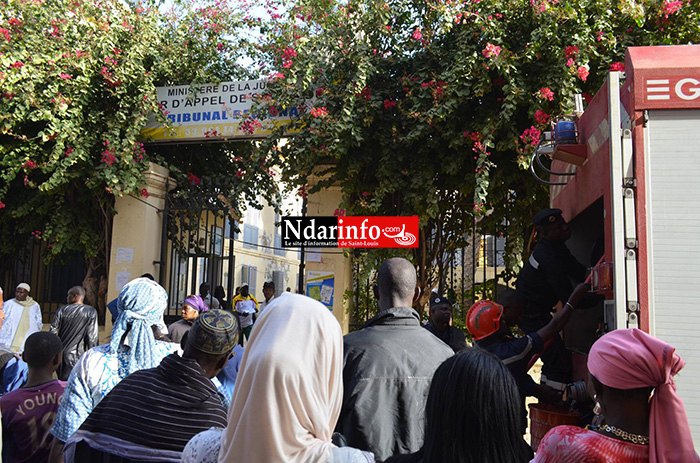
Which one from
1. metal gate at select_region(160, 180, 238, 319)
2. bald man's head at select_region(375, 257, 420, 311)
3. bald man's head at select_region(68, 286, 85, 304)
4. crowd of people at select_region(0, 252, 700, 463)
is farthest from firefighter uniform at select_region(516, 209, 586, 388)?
metal gate at select_region(160, 180, 238, 319)

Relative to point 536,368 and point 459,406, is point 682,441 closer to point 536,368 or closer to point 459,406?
point 459,406

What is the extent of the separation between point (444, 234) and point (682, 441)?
23.9 ft

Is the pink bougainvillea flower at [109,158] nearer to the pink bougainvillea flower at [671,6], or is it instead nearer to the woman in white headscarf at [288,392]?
the pink bougainvillea flower at [671,6]

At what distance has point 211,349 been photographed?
7.71 feet

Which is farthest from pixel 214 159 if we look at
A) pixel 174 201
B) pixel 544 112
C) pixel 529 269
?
pixel 529 269

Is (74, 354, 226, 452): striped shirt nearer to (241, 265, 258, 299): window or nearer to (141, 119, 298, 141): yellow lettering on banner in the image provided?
(141, 119, 298, 141): yellow lettering on banner

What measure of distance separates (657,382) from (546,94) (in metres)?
5.72

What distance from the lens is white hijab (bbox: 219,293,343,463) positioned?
1512 mm

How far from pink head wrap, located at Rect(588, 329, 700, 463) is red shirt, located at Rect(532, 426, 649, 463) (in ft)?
0.17

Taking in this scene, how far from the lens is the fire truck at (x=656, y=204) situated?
2916 millimetres

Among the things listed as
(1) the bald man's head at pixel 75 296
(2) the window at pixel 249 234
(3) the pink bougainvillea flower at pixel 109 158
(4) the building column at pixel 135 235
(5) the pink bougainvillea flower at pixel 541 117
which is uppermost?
(5) the pink bougainvillea flower at pixel 541 117

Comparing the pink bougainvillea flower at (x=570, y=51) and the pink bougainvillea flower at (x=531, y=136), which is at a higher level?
the pink bougainvillea flower at (x=570, y=51)

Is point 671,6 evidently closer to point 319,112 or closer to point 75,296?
point 319,112

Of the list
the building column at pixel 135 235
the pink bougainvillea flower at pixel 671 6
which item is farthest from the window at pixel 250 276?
the pink bougainvillea flower at pixel 671 6
